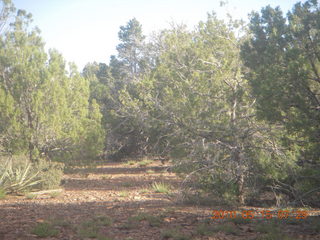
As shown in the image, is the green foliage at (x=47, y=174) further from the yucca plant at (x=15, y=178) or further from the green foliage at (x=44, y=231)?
the green foliage at (x=44, y=231)

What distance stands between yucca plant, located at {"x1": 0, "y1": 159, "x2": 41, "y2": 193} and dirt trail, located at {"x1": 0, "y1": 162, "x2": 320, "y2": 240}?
16.1 inches

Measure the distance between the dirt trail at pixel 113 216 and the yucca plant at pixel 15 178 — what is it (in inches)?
16.1

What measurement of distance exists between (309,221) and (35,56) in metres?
11.1

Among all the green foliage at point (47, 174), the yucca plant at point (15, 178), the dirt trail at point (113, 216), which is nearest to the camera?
the dirt trail at point (113, 216)

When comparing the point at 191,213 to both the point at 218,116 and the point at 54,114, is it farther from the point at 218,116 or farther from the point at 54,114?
the point at 54,114

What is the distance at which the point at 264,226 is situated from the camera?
6.03 m

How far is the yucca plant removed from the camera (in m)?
9.98

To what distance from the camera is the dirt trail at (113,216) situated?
18.4 feet

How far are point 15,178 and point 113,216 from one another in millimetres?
4962

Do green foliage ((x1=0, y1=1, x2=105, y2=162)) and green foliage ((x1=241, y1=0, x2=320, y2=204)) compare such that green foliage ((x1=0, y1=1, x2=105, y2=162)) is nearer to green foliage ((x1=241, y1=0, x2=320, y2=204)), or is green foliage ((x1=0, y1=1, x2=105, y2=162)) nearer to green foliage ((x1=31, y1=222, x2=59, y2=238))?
green foliage ((x1=31, y1=222, x2=59, y2=238))
